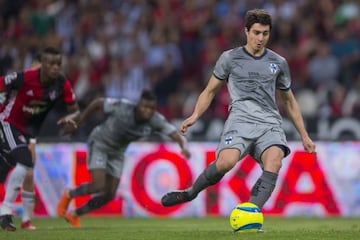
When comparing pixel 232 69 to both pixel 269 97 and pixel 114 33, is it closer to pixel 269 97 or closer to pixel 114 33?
pixel 269 97

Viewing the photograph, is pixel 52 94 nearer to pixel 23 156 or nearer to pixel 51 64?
pixel 51 64

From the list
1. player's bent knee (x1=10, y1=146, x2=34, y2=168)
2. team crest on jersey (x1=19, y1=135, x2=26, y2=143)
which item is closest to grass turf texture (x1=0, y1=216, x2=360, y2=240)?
player's bent knee (x1=10, y1=146, x2=34, y2=168)

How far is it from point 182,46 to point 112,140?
6340 mm

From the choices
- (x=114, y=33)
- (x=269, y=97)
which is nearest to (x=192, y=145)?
(x=114, y=33)

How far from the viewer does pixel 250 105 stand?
12148mm

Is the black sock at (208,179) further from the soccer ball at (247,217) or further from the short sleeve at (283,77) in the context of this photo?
the short sleeve at (283,77)

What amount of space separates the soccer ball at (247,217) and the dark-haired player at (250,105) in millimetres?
345

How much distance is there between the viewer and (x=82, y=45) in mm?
23203

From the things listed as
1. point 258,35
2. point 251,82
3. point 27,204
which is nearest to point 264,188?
point 251,82

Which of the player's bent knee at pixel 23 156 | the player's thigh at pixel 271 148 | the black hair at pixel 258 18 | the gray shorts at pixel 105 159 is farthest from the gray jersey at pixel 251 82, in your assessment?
the gray shorts at pixel 105 159

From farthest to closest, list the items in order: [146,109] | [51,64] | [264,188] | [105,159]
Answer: [105,159] → [146,109] → [51,64] → [264,188]

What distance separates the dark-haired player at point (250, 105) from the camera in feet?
39.3

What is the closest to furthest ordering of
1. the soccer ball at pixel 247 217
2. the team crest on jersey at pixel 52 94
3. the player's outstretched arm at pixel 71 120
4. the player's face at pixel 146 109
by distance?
the soccer ball at pixel 247 217, the player's outstretched arm at pixel 71 120, the team crest on jersey at pixel 52 94, the player's face at pixel 146 109

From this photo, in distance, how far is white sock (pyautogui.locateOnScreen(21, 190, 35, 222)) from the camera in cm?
1507
